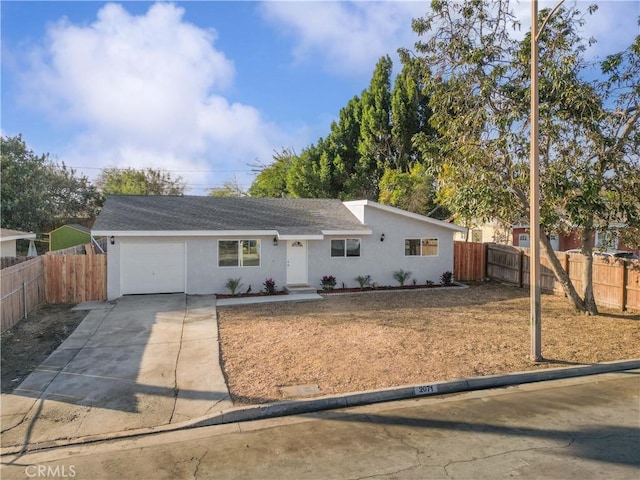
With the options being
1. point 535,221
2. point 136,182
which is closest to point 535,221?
point 535,221

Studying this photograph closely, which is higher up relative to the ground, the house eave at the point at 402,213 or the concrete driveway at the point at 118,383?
the house eave at the point at 402,213

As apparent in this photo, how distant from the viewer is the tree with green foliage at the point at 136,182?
43781 mm

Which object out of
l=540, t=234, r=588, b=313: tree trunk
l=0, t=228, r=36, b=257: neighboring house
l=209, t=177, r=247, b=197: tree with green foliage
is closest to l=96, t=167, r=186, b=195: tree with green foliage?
l=209, t=177, r=247, b=197: tree with green foliage

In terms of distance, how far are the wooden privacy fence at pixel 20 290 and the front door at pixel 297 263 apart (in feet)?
27.6

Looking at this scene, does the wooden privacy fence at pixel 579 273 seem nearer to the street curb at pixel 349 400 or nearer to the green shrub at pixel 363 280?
the street curb at pixel 349 400

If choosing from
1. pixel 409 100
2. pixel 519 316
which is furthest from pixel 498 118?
pixel 409 100

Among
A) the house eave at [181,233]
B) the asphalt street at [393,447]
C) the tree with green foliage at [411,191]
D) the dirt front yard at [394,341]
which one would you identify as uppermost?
the tree with green foliage at [411,191]

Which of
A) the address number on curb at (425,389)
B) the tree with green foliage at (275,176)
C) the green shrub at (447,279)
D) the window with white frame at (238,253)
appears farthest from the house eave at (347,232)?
the tree with green foliage at (275,176)

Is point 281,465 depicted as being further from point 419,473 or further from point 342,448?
point 419,473

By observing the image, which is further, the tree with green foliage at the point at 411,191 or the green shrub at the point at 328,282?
the tree with green foliage at the point at 411,191

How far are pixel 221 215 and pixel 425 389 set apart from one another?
41.9ft

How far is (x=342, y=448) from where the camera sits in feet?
17.1

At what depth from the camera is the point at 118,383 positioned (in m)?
7.43
